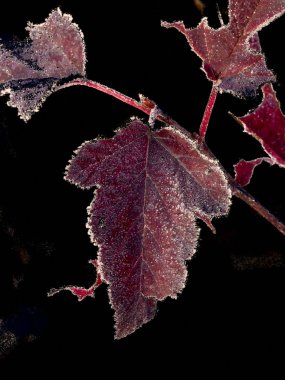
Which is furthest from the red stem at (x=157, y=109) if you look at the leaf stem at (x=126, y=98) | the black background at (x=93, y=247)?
the black background at (x=93, y=247)

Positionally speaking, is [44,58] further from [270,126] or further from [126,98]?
[270,126]

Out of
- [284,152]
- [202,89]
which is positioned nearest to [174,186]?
[284,152]

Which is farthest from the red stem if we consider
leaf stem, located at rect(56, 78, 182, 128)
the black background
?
the black background

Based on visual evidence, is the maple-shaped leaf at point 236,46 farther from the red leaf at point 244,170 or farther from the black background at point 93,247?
the black background at point 93,247

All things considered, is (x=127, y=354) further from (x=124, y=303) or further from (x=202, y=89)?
(x=202, y=89)

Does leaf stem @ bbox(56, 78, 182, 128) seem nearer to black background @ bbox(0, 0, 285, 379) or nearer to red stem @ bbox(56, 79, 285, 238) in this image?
red stem @ bbox(56, 79, 285, 238)

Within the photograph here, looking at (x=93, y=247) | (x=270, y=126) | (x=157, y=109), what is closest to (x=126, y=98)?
(x=157, y=109)
